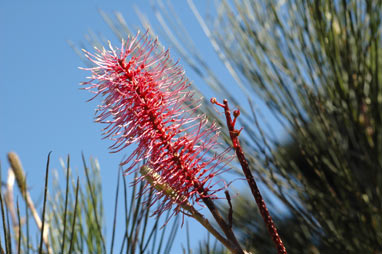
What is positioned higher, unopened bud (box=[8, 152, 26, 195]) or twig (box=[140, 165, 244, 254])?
unopened bud (box=[8, 152, 26, 195])

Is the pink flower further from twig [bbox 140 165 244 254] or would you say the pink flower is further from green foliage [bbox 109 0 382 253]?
green foliage [bbox 109 0 382 253]

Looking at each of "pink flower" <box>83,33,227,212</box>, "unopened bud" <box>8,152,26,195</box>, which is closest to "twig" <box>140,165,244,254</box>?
"pink flower" <box>83,33,227,212</box>

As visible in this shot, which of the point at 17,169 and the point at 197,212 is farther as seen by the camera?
the point at 17,169

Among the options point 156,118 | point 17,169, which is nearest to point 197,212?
point 156,118

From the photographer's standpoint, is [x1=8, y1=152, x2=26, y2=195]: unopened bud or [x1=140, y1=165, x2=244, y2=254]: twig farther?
[x1=8, y1=152, x2=26, y2=195]: unopened bud

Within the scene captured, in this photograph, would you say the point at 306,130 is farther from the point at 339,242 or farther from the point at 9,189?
the point at 9,189

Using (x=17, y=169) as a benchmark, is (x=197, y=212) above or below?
below

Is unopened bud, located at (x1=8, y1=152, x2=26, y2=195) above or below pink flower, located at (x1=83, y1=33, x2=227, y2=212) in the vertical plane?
above

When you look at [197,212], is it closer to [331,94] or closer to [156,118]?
[156,118]

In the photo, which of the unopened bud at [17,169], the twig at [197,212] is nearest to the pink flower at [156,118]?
the twig at [197,212]

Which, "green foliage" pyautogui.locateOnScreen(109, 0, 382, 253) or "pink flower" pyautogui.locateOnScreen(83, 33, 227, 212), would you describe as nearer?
"pink flower" pyautogui.locateOnScreen(83, 33, 227, 212)

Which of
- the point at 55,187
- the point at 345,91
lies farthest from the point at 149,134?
the point at 55,187
